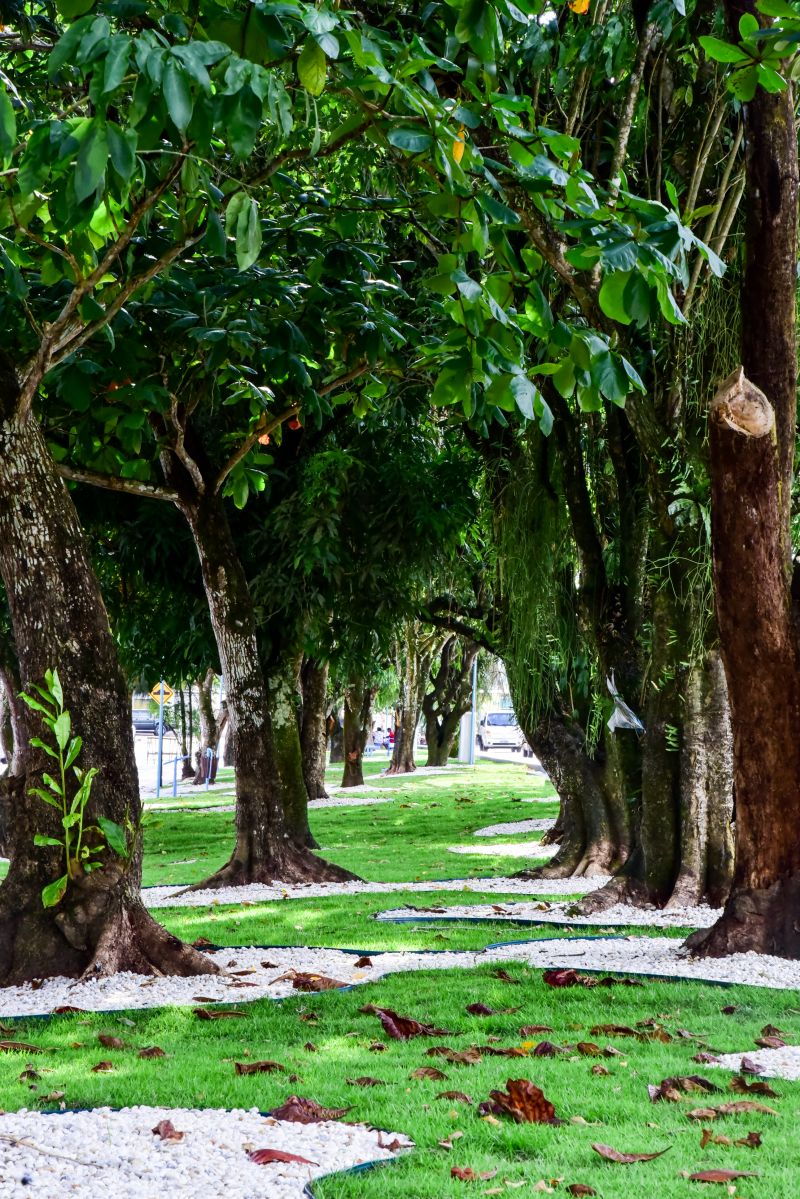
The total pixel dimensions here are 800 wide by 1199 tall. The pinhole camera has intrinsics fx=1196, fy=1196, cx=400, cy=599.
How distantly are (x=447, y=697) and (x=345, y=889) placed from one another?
1983cm

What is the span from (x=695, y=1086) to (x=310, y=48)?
3529 mm

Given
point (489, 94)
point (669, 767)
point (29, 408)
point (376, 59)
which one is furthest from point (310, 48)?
point (669, 767)

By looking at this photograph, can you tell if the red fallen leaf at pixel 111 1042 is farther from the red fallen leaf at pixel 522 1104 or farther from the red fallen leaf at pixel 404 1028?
the red fallen leaf at pixel 522 1104

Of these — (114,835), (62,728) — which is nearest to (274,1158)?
(114,835)

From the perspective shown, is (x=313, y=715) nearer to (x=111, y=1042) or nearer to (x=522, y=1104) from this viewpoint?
(x=111, y=1042)

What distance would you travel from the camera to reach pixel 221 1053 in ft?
15.0

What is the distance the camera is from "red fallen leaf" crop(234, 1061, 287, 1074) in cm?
420

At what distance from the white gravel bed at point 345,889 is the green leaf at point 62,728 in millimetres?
4232

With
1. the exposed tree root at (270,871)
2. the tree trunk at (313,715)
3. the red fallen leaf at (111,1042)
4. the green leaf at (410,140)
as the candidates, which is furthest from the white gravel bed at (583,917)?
the tree trunk at (313,715)

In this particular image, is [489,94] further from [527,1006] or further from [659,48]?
[659,48]

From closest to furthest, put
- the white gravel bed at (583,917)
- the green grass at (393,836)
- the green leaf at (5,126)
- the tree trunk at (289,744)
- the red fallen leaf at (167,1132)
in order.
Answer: the green leaf at (5,126) → the red fallen leaf at (167,1132) → the white gravel bed at (583,917) → the tree trunk at (289,744) → the green grass at (393,836)

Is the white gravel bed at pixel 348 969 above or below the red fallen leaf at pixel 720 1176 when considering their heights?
below

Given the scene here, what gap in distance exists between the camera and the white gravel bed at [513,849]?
45.5ft

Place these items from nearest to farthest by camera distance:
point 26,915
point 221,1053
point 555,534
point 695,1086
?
point 695,1086 → point 221,1053 → point 26,915 → point 555,534
